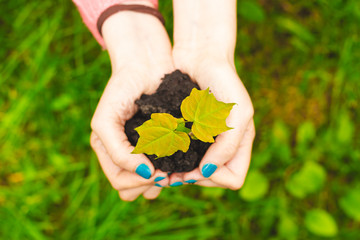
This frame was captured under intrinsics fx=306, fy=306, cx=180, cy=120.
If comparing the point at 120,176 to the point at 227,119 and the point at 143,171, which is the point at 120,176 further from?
the point at 227,119

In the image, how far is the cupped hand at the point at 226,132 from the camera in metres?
1.37

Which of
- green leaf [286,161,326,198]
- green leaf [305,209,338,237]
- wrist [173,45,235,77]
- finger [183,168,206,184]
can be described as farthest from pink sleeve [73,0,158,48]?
green leaf [305,209,338,237]

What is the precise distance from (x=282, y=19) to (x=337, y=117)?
882 mm

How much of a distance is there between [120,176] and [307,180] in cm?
137

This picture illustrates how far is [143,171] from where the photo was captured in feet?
4.47

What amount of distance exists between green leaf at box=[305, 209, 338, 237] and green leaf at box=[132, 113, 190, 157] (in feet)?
5.03

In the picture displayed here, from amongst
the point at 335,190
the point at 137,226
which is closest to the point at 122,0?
the point at 137,226

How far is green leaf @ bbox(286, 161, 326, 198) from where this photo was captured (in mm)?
2154

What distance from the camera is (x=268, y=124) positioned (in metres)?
2.41

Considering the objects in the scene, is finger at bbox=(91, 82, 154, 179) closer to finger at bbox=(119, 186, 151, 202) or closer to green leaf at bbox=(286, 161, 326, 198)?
finger at bbox=(119, 186, 151, 202)

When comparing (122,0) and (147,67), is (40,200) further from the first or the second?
(122,0)

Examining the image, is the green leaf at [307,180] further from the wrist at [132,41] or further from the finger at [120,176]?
the wrist at [132,41]

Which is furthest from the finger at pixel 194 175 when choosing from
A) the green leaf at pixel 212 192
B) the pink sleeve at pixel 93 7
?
the pink sleeve at pixel 93 7

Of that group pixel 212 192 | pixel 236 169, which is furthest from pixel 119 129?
pixel 212 192
